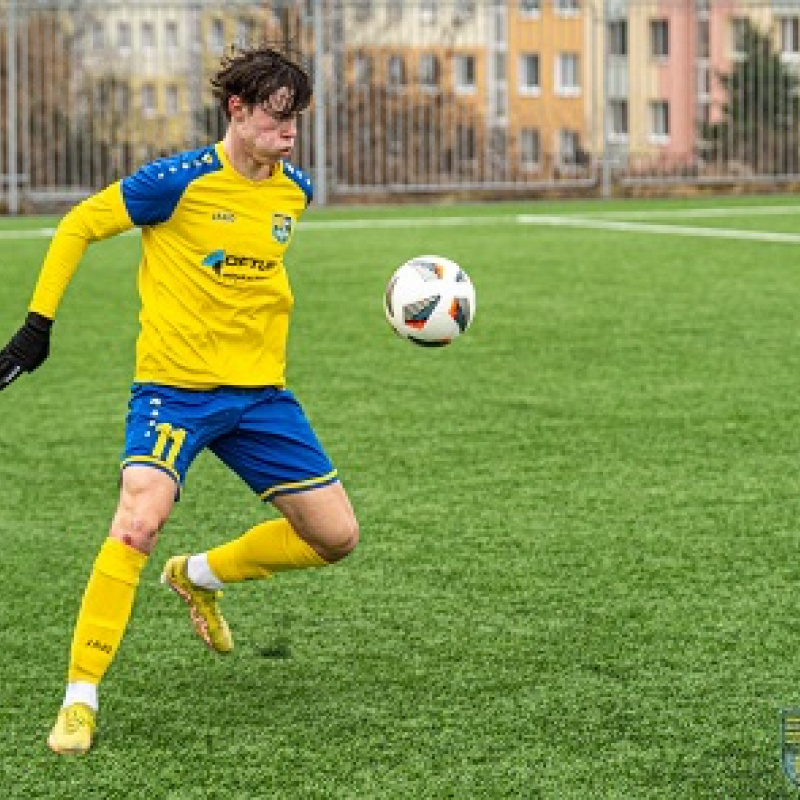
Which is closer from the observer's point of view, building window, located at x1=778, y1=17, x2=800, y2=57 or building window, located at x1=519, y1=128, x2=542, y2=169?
building window, located at x1=519, y1=128, x2=542, y2=169

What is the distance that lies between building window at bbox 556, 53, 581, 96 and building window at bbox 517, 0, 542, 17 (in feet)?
2.29

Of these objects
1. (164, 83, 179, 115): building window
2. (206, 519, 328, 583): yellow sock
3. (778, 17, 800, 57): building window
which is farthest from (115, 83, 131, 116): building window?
(206, 519, 328, 583): yellow sock

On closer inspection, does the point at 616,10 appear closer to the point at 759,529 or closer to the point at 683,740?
the point at 759,529

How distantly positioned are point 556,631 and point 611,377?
5421 millimetres

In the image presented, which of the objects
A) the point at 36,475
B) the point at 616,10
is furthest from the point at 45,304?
the point at 616,10

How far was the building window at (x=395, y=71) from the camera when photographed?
26.5 metres

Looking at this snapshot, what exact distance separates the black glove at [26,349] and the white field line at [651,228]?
14087 mm

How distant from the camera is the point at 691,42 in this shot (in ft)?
94.6

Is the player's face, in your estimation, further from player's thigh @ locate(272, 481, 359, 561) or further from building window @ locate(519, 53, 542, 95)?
building window @ locate(519, 53, 542, 95)

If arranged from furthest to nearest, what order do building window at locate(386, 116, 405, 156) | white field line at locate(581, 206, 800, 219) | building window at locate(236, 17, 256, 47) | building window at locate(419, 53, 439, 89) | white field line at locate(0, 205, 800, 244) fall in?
building window at locate(419, 53, 439, 89), building window at locate(386, 116, 405, 156), building window at locate(236, 17, 256, 47), white field line at locate(581, 206, 800, 219), white field line at locate(0, 205, 800, 244)

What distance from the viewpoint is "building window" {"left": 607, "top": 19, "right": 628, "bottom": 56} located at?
27422mm

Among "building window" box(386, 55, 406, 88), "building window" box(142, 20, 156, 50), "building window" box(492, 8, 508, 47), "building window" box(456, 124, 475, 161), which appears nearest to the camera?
"building window" box(142, 20, 156, 50)

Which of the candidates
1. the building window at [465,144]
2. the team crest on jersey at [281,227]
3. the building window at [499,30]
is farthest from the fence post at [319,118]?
the team crest on jersey at [281,227]

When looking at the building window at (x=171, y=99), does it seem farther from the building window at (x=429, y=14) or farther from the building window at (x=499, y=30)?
the building window at (x=499, y=30)
